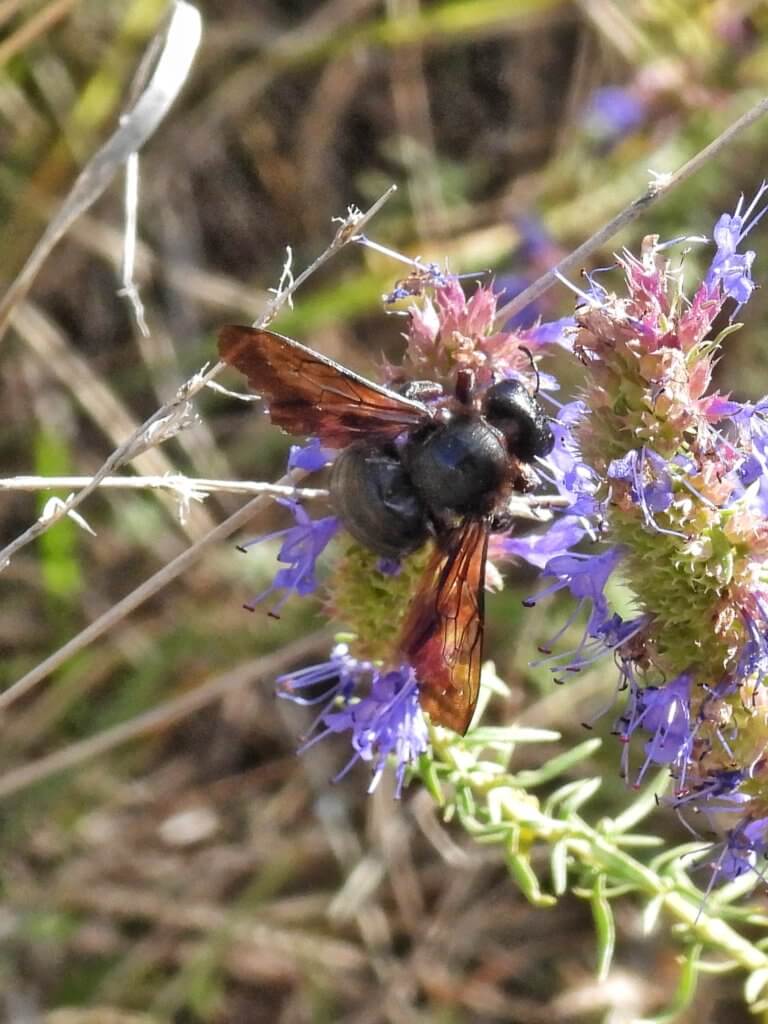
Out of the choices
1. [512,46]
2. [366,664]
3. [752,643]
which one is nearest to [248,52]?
[512,46]

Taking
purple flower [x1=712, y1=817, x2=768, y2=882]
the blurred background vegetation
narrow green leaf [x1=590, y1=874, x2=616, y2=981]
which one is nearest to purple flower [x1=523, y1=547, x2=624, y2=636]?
purple flower [x1=712, y1=817, x2=768, y2=882]

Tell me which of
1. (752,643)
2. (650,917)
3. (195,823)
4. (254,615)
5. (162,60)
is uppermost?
(162,60)

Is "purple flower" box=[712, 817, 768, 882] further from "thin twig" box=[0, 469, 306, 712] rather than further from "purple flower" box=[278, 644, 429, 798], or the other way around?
"thin twig" box=[0, 469, 306, 712]

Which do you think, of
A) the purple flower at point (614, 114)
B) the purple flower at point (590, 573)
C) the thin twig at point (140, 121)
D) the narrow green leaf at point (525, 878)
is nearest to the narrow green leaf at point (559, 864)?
the narrow green leaf at point (525, 878)

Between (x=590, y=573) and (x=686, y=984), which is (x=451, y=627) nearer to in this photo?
(x=590, y=573)

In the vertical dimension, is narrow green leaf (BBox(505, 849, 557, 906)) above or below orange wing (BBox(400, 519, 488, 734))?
below

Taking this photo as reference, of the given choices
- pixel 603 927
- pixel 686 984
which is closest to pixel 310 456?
pixel 603 927

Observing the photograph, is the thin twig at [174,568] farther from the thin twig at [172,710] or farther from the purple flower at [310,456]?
the thin twig at [172,710]

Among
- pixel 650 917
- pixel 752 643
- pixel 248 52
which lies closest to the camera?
pixel 752 643

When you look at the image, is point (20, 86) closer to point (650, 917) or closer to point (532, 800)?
point (532, 800)
